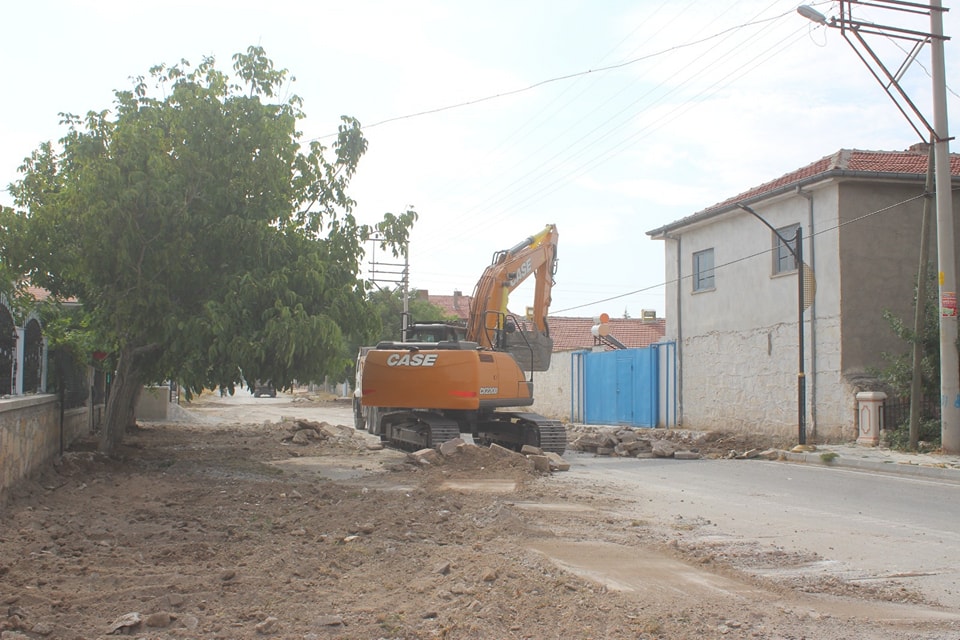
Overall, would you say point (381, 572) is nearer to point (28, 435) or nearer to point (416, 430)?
point (28, 435)

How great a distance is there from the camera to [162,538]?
751 centimetres

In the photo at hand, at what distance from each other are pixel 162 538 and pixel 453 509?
2.89 metres

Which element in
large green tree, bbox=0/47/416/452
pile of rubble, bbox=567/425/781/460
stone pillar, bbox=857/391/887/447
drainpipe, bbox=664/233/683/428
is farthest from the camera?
drainpipe, bbox=664/233/683/428

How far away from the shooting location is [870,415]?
19.0 m

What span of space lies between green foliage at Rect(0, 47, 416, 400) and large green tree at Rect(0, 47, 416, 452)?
2cm

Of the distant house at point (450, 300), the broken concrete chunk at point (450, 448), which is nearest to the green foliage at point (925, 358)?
the broken concrete chunk at point (450, 448)

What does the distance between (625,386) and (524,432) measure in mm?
12182

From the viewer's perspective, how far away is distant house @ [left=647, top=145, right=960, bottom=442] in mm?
20203

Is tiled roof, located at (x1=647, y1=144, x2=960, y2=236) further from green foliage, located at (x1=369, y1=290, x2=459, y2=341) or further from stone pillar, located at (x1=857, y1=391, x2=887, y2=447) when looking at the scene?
green foliage, located at (x1=369, y1=290, x2=459, y2=341)

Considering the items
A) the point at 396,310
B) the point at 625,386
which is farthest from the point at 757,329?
the point at 396,310

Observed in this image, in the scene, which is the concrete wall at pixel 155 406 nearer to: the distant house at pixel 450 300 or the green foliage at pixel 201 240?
the green foliage at pixel 201 240

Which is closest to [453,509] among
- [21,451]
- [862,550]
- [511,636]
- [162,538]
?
[162,538]

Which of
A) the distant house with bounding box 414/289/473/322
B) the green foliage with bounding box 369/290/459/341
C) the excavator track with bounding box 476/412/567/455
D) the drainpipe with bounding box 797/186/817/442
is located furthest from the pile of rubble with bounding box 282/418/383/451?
the distant house with bounding box 414/289/473/322

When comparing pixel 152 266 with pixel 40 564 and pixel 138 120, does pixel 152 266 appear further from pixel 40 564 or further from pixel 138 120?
pixel 40 564
